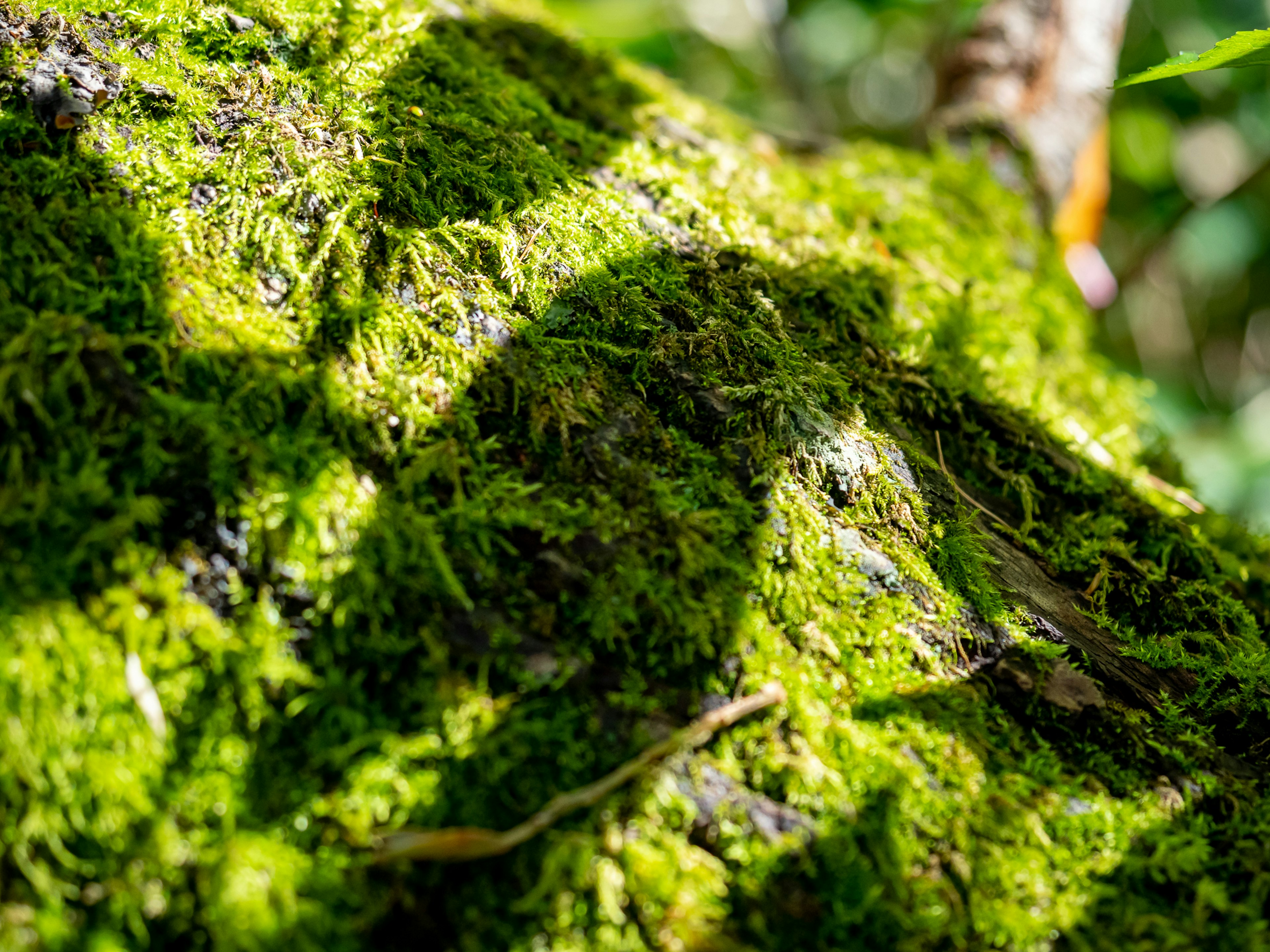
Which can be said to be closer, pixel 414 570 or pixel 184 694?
pixel 184 694

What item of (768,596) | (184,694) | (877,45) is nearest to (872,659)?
(768,596)

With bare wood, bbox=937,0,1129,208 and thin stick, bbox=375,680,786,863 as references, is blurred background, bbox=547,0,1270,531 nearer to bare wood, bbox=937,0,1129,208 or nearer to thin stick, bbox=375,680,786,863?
bare wood, bbox=937,0,1129,208

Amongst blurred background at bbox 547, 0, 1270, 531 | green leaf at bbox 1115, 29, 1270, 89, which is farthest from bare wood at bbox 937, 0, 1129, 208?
green leaf at bbox 1115, 29, 1270, 89

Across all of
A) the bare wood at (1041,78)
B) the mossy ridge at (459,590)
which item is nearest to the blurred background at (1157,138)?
the bare wood at (1041,78)

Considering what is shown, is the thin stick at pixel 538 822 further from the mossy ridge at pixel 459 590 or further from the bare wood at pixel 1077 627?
the bare wood at pixel 1077 627

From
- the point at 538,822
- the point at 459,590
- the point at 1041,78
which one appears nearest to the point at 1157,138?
the point at 1041,78

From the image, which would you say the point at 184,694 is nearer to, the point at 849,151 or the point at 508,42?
the point at 508,42

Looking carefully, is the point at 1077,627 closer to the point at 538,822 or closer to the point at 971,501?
the point at 971,501
